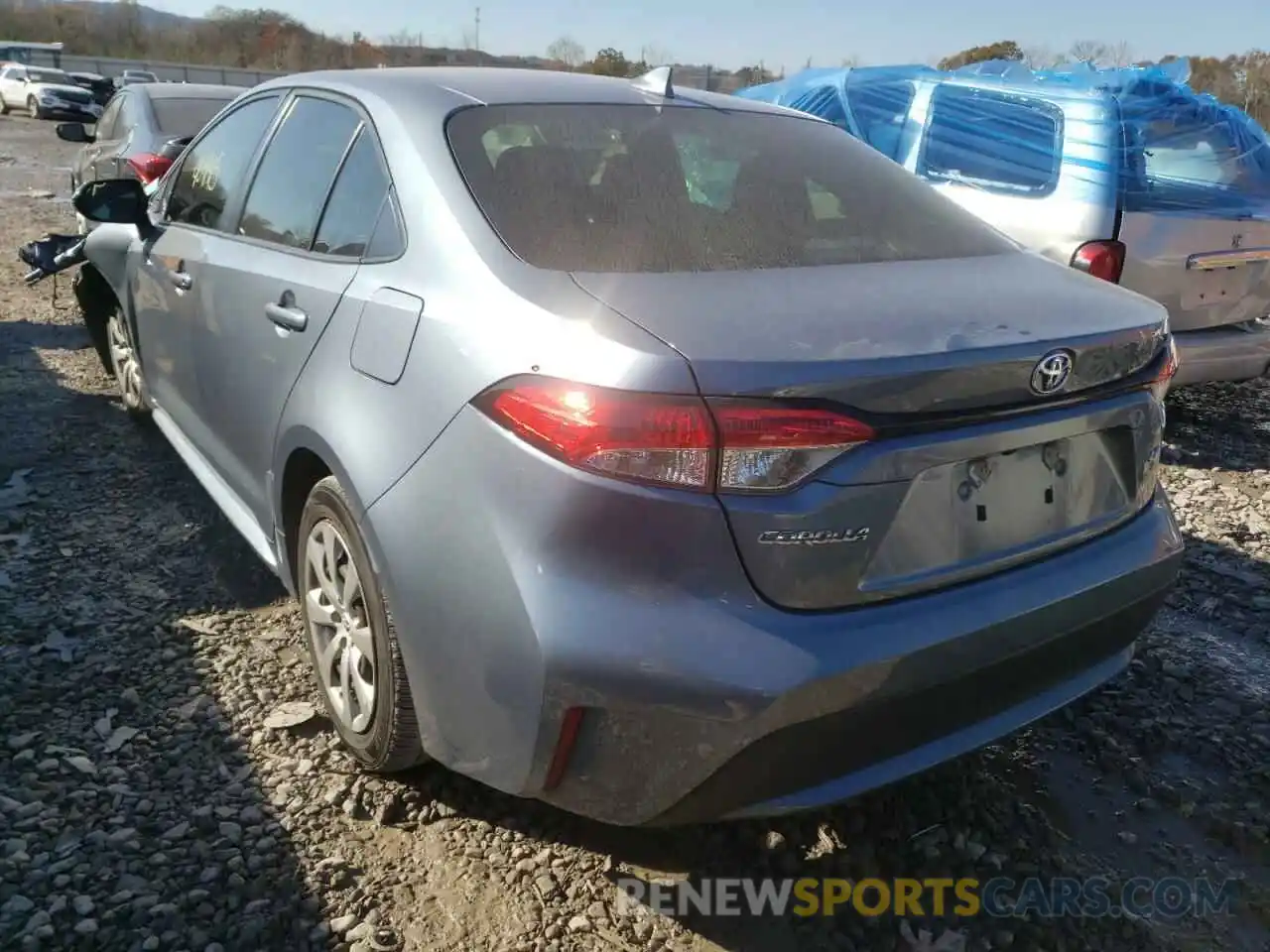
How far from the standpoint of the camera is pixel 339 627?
8.20 ft

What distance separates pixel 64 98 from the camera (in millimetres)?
29250

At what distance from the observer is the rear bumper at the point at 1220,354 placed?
16.6 feet

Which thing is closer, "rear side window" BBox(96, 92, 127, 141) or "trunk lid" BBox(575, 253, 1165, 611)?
"trunk lid" BBox(575, 253, 1165, 611)

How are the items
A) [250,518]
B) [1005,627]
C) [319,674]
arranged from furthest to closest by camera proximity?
[250,518] < [319,674] < [1005,627]

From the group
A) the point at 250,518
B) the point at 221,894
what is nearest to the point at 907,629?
the point at 221,894

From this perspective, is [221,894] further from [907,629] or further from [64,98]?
[64,98]

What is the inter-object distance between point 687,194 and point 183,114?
7.10 metres

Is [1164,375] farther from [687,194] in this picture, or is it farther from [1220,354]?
[1220,354]

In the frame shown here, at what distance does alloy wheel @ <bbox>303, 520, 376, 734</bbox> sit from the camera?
2.36 metres

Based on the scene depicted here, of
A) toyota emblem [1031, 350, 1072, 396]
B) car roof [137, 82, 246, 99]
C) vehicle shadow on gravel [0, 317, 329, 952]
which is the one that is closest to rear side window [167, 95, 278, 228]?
vehicle shadow on gravel [0, 317, 329, 952]

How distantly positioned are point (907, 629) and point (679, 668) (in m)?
0.43

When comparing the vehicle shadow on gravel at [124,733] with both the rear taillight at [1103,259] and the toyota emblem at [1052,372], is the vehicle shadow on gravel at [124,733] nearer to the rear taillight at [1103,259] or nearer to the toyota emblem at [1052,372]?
the toyota emblem at [1052,372]

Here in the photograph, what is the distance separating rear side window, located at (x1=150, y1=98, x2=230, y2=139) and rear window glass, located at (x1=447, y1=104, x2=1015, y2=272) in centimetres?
633

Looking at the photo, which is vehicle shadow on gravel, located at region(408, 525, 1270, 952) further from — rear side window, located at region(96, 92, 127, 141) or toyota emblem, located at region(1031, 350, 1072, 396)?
rear side window, located at region(96, 92, 127, 141)
